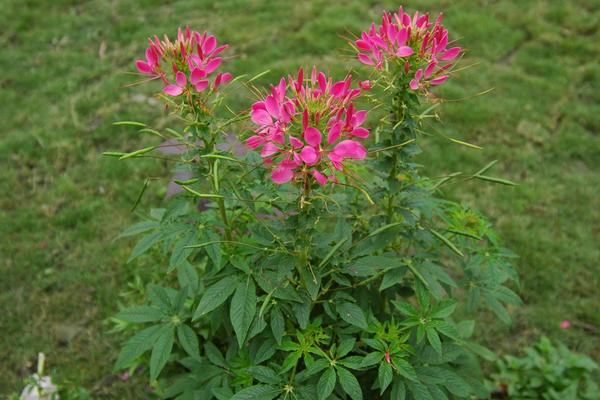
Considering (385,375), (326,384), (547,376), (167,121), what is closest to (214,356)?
(326,384)

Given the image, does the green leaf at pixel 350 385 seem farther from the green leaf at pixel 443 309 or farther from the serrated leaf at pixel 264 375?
the green leaf at pixel 443 309

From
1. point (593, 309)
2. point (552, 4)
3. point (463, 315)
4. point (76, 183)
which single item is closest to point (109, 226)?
point (76, 183)

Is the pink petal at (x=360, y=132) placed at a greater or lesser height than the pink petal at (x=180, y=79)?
lesser

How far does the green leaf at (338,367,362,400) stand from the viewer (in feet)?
4.33

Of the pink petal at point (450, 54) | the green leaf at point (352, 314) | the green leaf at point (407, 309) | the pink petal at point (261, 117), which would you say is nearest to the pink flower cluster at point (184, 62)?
the pink petal at point (261, 117)

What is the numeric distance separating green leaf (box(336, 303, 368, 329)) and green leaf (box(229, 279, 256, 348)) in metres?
0.22

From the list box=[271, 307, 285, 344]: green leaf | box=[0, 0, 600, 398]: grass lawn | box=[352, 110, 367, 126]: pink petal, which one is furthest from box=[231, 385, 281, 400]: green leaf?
box=[0, 0, 600, 398]: grass lawn

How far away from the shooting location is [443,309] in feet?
4.87

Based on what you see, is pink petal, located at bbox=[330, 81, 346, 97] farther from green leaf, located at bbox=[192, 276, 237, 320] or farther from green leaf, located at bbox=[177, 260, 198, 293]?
green leaf, located at bbox=[177, 260, 198, 293]

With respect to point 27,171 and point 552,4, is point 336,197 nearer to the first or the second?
point 27,171

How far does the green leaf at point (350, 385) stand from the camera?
1.32 metres

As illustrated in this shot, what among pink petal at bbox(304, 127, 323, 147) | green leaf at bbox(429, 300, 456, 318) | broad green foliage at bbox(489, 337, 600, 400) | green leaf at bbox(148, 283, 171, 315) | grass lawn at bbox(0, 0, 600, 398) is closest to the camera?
pink petal at bbox(304, 127, 323, 147)

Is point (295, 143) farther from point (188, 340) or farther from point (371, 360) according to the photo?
point (188, 340)

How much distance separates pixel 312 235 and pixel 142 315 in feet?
2.00
